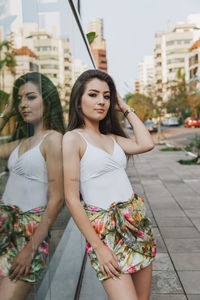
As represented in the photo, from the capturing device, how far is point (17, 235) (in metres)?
1.15

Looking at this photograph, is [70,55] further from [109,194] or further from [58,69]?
[109,194]

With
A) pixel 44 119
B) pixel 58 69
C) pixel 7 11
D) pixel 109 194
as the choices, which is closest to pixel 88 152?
pixel 109 194

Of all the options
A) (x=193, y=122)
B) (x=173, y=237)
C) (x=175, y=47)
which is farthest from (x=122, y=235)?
(x=175, y=47)

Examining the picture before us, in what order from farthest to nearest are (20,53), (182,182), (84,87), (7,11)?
(182,182) < (84,87) < (20,53) < (7,11)

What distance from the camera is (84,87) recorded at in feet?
6.49

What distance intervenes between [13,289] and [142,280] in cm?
99

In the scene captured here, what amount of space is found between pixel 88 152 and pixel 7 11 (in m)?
0.90

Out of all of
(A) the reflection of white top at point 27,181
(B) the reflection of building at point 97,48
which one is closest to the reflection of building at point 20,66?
(A) the reflection of white top at point 27,181

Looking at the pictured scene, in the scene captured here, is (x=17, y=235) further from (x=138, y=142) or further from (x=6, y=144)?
(x=138, y=142)

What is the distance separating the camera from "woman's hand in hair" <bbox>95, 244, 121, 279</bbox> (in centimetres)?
170

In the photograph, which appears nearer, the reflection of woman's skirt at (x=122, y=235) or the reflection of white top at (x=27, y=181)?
the reflection of white top at (x=27, y=181)

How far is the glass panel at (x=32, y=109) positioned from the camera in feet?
3.43

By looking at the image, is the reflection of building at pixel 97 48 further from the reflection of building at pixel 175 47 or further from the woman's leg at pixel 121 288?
the reflection of building at pixel 175 47

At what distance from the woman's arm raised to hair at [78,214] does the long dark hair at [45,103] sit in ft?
0.61
